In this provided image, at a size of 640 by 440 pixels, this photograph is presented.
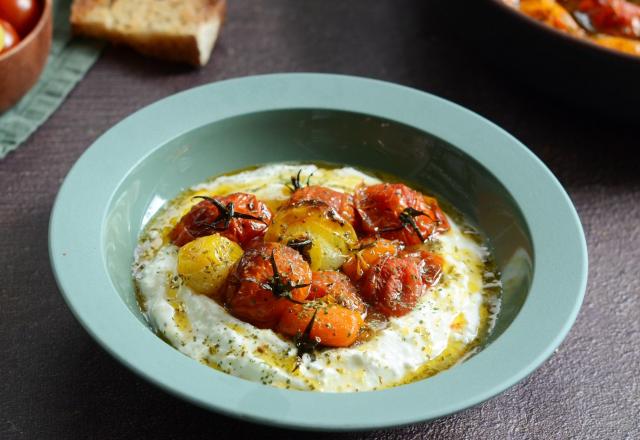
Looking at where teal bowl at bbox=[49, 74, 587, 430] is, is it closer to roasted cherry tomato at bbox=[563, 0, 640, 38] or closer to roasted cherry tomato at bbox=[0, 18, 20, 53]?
roasted cherry tomato at bbox=[0, 18, 20, 53]

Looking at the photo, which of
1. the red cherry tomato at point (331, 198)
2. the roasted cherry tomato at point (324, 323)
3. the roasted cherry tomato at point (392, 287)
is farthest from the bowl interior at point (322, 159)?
the roasted cherry tomato at point (324, 323)

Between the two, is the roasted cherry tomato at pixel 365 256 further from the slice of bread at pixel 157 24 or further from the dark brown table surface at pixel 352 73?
the slice of bread at pixel 157 24

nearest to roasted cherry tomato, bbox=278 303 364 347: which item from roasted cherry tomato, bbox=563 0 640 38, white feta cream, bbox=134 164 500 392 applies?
white feta cream, bbox=134 164 500 392

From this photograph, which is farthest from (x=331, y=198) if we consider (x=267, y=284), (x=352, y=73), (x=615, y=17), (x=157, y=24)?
(x=615, y=17)

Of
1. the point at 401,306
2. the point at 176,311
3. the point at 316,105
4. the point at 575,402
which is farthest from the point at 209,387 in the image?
the point at 316,105

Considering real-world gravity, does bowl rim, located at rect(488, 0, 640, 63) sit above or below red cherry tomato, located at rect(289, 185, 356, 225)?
above

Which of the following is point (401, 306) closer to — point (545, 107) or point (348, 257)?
point (348, 257)

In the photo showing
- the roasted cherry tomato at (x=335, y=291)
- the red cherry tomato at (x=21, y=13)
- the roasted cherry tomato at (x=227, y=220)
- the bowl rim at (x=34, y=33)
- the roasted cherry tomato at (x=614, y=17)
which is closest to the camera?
the roasted cherry tomato at (x=335, y=291)
